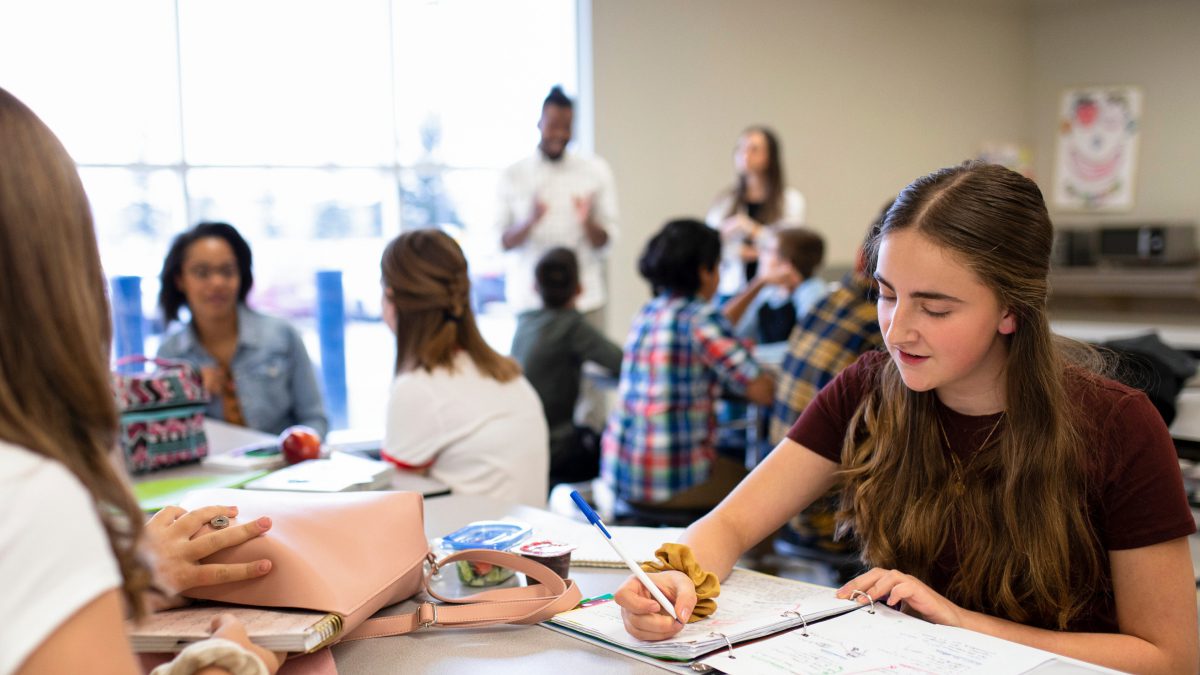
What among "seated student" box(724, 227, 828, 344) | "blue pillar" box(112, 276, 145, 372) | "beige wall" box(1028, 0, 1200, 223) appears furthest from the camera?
"beige wall" box(1028, 0, 1200, 223)

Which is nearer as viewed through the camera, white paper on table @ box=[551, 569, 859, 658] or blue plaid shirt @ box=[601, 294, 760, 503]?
white paper on table @ box=[551, 569, 859, 658]

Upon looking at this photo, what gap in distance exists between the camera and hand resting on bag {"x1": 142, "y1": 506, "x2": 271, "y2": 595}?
1.10 metres

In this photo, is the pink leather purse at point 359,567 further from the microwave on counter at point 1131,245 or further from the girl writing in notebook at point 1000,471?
the microwave on counter at point 1131,245

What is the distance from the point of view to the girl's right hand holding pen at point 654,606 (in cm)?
110

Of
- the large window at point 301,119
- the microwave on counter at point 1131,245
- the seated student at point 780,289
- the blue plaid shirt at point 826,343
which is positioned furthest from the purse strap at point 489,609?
the microwave on counter at point 1131,245

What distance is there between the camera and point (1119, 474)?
1219 millimetres

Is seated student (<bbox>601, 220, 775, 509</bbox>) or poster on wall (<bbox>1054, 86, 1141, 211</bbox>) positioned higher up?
poster on wall (<bbox>1054, 86, 1141, 211</bbox>)

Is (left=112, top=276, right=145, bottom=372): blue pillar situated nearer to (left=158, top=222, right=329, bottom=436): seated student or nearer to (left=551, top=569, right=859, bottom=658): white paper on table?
(left=158, top=222, right=329, bottom=436): seated student

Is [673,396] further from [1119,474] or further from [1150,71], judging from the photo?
[1150,71]

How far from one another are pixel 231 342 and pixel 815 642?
2411mm

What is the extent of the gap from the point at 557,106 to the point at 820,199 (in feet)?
9.04

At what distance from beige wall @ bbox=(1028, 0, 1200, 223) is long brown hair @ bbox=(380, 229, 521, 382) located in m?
6.35

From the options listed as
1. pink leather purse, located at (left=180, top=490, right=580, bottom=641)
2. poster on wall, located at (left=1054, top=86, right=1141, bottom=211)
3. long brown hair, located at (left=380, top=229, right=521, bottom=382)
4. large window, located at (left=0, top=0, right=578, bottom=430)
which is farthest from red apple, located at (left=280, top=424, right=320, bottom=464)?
poster on wall, located at (left=1054, top=86, right=1141, bottom=211)

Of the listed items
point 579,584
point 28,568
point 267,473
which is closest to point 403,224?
A: point 267,473
